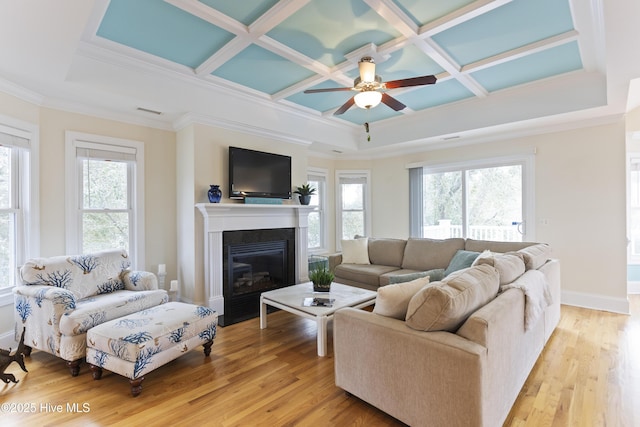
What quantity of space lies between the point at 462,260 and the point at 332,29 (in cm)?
289

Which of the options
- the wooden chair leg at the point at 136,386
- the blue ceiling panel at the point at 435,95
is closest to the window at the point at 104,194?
the wooden chair leg at the point at 136,386

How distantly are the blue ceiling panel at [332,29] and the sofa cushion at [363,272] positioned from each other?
275 centimetres

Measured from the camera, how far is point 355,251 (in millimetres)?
5043

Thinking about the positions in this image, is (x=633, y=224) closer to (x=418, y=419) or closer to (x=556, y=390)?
(x=556, y=390)

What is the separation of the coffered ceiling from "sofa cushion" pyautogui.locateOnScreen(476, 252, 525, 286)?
5.58 feet

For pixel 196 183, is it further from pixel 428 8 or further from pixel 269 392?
pixel 428 8

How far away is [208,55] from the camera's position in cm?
305

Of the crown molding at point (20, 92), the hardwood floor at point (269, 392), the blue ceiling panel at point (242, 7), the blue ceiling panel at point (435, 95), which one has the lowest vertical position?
the hardwood floor at point (269, 392)

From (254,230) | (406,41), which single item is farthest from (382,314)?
(254,230)

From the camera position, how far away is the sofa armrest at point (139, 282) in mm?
3238

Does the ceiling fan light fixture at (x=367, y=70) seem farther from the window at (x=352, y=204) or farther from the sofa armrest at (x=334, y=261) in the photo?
the window at (x=352, y=204)

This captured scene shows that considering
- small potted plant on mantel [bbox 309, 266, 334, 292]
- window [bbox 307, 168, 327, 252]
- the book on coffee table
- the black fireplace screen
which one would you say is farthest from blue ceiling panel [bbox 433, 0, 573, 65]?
window [bbox 307, 168, 327, 252]

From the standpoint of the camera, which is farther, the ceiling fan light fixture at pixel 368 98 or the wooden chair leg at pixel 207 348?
the wooden chair leg at pixel 207 348

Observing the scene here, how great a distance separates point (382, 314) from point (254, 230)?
2.61 metres
